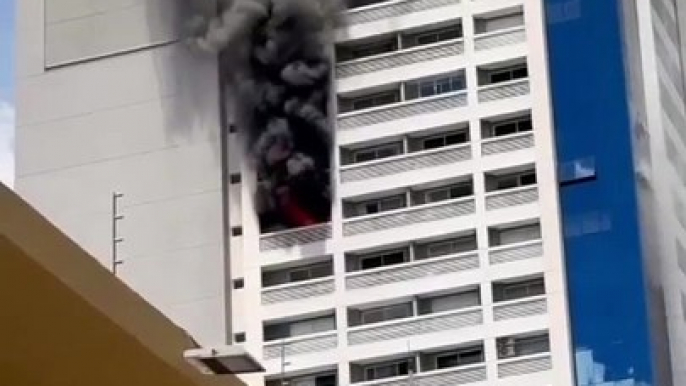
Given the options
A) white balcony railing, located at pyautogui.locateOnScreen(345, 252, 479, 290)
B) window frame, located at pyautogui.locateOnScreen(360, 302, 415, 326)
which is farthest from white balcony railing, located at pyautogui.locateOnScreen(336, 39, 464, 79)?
window frame, located at pyautogui.locateOnScreen(360, 302, 415, 326)

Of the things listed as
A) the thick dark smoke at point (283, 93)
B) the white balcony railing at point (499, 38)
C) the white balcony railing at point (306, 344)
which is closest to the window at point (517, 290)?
the white balcony railing at point (306, 344)

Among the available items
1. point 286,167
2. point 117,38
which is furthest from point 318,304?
point 117,38

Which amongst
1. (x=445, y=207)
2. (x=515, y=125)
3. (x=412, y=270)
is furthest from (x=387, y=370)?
(x=515, y=125)

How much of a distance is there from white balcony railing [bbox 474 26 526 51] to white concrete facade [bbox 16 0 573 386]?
4 centimetres

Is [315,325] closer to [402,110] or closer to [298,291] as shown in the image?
[298,291]

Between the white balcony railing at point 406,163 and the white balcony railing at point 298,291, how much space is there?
3.01 meters

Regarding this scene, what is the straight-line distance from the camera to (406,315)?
148 feet

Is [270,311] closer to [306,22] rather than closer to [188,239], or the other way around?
[188,239]

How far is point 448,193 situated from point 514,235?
7.37 feet

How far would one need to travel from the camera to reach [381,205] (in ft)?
153

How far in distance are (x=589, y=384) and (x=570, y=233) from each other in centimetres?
389

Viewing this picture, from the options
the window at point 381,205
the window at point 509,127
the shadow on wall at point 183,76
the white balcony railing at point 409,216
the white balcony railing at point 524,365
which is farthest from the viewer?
the shadow on wall at point 183,76

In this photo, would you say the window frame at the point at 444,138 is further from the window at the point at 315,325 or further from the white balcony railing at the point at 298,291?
the window at the point at 315,325

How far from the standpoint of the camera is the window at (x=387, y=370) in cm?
4447
